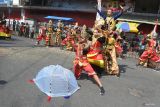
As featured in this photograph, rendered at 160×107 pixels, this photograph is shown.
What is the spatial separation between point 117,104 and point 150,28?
2317cm

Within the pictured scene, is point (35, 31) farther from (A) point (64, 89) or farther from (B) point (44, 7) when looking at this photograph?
(A) point (64, 89)

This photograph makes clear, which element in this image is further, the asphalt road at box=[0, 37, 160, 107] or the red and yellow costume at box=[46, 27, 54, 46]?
the red and yellow costume at box=[46, 27, 54, 46]

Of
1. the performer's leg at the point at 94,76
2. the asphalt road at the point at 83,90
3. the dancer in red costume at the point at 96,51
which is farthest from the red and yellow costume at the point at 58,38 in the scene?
the performer's leg at the point at 94,76

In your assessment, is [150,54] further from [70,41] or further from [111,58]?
[70,41]

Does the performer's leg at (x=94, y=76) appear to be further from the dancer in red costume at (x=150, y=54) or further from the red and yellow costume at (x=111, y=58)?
the dancer in red costume at (x=150, y=54)

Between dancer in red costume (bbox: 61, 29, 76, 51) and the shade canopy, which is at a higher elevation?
the shade canopy

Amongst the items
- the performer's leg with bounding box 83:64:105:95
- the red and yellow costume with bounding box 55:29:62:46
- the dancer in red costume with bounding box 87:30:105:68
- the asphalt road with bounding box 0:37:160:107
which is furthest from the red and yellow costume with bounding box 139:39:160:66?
the red and yellow costume with bounding box 55:29:62:46

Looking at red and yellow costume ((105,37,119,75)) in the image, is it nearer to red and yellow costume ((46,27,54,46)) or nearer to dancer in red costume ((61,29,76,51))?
dancer in red costume ((61,29,76,51))

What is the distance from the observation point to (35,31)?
124 feet

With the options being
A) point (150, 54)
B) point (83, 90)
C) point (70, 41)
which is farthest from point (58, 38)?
point (83, 90)

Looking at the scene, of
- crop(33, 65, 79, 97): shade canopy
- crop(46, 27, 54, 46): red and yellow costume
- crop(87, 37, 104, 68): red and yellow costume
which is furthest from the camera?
crop(46, 27, 54, 46): red and yellow costume

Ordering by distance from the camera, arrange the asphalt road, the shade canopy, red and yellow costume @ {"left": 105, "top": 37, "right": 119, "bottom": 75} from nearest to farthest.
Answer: the shade canopy < the asphalt road < red and yellow costume @ {"left": 105, "top": 37, "right": 119, "bottom": 75}

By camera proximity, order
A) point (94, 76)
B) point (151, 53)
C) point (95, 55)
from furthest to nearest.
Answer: point (151, 53), point (95, 55), point (94, 76)

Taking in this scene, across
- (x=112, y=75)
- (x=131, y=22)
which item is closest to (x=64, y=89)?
(x=112, y=75)
